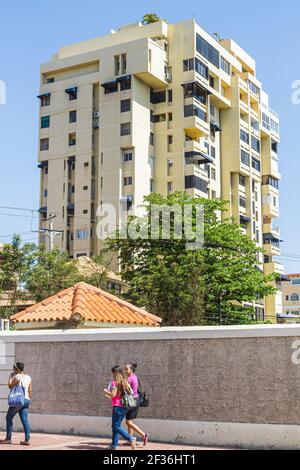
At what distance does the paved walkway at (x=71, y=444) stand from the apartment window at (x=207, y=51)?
5457 cm

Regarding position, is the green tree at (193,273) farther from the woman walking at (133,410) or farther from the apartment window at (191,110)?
the woman walking at (133,410)

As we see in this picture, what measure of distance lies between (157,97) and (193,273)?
3044 centimetres

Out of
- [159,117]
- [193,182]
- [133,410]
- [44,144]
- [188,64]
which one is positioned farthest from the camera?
[44,144]

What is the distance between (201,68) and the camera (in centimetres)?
6469

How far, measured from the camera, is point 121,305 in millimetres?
18656

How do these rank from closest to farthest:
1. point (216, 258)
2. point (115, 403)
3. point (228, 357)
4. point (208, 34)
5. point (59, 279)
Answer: point (115, 403) → point (228, 357) → point (59, 279) → point (216, 258) → point (208, 34)

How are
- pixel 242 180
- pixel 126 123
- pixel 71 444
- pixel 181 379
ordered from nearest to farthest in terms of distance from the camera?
pixel 71 444
pixel 181 379
pixel 126 123
pixel 242 180

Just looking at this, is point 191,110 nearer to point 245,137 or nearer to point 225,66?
point 225,66

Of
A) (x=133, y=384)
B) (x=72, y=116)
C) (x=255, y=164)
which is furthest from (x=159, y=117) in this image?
(x=133, y=384)

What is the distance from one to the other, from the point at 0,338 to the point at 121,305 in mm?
3715

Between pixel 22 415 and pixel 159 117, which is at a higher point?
pixel 159 117

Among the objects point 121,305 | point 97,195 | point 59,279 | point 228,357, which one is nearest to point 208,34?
point 97,195

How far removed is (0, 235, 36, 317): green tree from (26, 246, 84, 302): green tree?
419mm

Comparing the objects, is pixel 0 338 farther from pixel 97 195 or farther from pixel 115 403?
pixel 97 195
